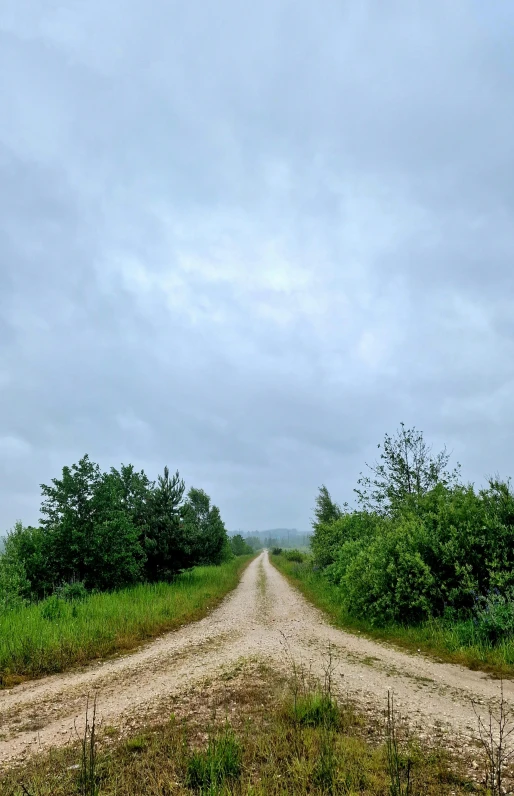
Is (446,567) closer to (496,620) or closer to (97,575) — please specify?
(496,620)

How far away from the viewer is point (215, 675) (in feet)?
26.5

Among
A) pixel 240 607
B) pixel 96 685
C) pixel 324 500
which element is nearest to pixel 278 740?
pixel 96 685

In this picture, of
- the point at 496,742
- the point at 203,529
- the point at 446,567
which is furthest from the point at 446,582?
the point at 203,529

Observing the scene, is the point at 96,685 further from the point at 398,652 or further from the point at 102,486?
the point at 102,486

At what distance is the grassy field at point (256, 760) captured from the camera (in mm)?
4261

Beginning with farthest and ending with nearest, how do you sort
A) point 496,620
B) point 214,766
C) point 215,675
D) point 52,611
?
point 52,611 → point 496,620 → point 215,675 → point 214,766

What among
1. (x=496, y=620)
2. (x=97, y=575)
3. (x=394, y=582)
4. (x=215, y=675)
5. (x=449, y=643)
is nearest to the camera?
(x=215, y=675)

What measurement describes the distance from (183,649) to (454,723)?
671 cm

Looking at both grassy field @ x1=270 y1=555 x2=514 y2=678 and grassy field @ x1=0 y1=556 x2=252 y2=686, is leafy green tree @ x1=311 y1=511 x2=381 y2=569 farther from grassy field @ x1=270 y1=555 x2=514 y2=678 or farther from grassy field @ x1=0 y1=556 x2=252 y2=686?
grassy field @ x1=0 y1=556 x2=252 y2=686

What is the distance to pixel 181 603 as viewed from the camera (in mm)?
15781

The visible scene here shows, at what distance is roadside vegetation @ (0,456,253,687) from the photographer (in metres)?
10.1

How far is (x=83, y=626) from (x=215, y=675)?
493 cm

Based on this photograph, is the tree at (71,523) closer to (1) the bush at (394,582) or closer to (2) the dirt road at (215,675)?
(2) the dirt road at (215,675)

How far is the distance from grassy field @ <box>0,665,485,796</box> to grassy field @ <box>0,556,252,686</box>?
4521mm
